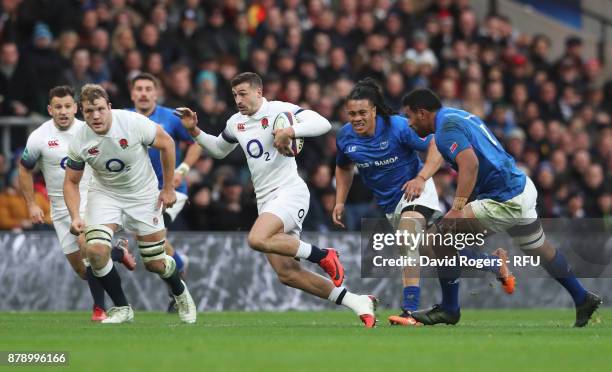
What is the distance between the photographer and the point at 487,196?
12695mm

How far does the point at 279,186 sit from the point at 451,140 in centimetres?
172

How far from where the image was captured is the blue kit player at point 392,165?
12961 millimetres

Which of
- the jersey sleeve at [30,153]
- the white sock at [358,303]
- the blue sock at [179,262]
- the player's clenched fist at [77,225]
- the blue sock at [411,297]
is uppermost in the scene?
the jersey sleeve at [30,153]

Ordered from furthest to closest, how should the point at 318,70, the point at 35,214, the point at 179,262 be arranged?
the point at 318,70 → the point at 179,262 → the point at 35,214

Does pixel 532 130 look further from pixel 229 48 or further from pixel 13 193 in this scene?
pixel 13 193

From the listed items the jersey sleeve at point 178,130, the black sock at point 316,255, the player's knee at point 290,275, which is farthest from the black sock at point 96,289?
the black sock at point 316,255

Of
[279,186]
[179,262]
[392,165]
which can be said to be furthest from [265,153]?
[179,262]

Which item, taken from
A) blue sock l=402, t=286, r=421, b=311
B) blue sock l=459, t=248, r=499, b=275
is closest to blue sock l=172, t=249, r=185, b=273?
blue sock l=402, t=286, r=421, b=311

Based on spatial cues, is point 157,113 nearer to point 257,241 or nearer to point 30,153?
point 30,153

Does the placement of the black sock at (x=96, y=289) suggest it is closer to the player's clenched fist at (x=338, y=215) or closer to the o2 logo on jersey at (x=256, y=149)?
the o2 logo on jersey at (x=256, y=149)

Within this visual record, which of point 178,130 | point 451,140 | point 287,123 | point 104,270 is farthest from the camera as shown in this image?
point 178,130

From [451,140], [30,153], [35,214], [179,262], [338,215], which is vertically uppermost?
[451,140]

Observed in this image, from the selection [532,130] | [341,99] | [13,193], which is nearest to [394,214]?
[13,193]

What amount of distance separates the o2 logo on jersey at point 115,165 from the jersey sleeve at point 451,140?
2.99 metres
